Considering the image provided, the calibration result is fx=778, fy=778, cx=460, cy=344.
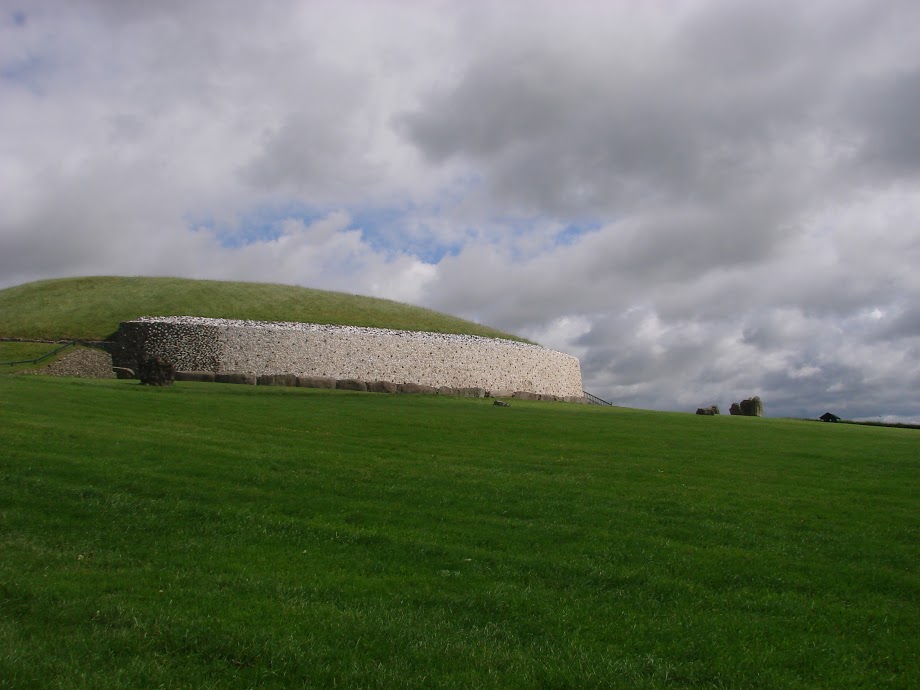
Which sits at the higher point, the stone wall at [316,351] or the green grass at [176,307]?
the green grass at [176,307]

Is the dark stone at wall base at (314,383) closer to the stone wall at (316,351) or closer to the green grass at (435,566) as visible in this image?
the stone wall at (316,351)

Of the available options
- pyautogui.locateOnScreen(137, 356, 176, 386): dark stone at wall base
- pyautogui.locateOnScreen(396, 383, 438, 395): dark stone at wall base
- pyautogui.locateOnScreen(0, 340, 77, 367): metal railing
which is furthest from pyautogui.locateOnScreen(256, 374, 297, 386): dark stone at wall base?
pyautogui.locateOnScreen(0, 340, 77, 367): metal railing

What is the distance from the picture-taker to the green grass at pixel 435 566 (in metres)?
7.14

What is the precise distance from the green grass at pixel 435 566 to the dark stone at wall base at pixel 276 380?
2108 centimetres

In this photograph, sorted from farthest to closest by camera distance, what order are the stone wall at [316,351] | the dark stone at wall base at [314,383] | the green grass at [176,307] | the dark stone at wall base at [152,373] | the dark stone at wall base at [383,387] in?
the green grass at [176,307] < the stone wall at [316,351] < the dark stone at wall base at [314,383] < the dark stone at wall base at [383,387] < the dark stone at wall base at [152,373]

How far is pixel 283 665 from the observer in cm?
690

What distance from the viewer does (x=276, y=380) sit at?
1597 inches

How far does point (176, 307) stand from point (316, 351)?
1319 centimetres

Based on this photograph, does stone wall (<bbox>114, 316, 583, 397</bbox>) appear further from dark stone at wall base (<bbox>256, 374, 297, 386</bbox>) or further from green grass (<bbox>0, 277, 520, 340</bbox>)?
dark stone at wall base (<bbox>256, 374, 297, 386</bbox>)

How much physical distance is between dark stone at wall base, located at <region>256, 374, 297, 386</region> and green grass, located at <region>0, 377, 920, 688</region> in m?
21.1

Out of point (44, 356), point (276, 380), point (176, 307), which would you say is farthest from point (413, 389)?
point (176, 307)

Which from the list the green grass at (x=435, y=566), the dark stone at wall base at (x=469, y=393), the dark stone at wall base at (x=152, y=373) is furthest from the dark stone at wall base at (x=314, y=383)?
the green grass at (x=435, y=566)

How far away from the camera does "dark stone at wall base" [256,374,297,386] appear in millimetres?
40156

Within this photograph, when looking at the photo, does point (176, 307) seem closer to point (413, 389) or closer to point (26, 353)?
point (26, 353)
